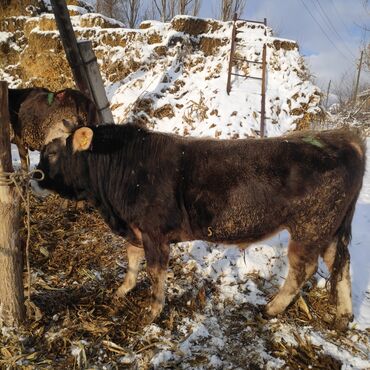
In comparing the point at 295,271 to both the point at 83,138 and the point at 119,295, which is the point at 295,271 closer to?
the point at 119,295

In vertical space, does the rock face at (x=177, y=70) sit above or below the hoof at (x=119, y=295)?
above

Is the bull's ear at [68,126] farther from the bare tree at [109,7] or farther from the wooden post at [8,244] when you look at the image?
the bare tree at [109,7]

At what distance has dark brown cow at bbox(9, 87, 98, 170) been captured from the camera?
5.38 m

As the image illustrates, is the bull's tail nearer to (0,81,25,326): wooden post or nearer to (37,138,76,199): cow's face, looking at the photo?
(37,138,76,199): cow's face

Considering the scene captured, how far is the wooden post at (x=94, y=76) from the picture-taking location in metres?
6.36

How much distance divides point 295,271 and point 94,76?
16.9 feet

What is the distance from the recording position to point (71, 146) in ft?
10.6

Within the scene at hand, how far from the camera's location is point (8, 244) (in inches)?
107

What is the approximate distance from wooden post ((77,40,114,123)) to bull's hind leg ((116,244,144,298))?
11.1 feet

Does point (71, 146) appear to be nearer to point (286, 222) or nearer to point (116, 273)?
point (116, 273)

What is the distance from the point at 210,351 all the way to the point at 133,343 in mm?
690

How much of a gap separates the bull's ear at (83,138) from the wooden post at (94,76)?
3.32 meters

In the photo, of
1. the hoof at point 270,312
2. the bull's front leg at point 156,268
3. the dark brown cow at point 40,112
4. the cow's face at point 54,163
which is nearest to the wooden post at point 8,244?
the cow's face at point 54,163

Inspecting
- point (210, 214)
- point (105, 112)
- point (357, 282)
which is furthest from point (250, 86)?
point (210, 214)
